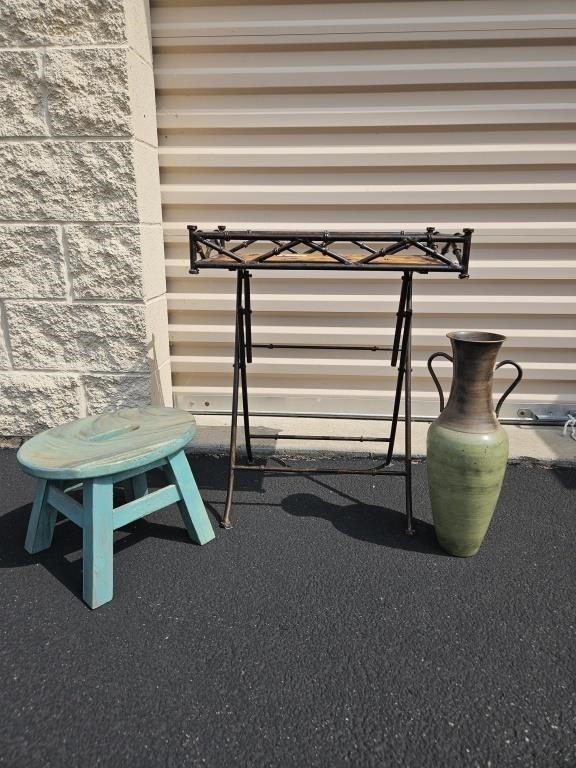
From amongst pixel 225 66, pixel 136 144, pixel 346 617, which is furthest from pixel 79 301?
pixel 346 617

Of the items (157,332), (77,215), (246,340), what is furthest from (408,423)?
(77,215)

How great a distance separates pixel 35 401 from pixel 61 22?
2.22m

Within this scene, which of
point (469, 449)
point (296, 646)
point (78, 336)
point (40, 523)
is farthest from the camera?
point (78, 336)

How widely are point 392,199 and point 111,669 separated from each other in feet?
9.86

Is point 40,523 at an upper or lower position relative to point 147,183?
lower

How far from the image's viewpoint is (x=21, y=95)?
278 centimetres

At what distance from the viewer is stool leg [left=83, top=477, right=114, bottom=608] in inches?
76.5

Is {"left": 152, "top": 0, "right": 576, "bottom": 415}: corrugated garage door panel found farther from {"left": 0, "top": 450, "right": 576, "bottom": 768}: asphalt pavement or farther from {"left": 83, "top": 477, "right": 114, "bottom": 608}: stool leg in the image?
{"left": 83, "top": 477, "right": 114, "bottom": 608}: stool leg

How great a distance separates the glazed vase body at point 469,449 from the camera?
6.91 feet

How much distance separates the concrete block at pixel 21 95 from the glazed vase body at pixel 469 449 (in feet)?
8.59

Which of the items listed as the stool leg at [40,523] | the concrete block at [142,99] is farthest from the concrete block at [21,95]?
the stool leg at [40,523]

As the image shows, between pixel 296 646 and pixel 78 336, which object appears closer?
pixel 296 646

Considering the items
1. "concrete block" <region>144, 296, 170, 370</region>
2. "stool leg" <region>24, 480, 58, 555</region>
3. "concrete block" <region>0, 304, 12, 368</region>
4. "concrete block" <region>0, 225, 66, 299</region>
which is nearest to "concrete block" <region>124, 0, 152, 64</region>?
"concrete block" <region>0, 225, 66, 299</region>

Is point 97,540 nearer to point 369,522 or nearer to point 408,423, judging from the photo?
point 369,522
